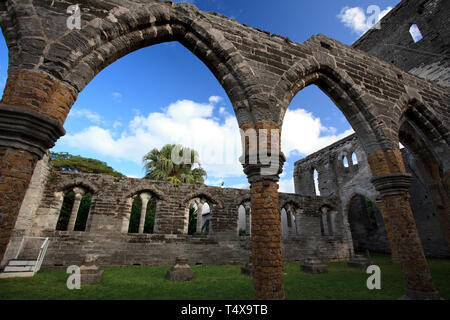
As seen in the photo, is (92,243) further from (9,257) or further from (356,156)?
(356,156)

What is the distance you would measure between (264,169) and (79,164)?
69.3 feet

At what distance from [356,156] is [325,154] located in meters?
2.58

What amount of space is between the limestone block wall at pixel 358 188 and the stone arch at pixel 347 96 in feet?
27.6

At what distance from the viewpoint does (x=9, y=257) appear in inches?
254

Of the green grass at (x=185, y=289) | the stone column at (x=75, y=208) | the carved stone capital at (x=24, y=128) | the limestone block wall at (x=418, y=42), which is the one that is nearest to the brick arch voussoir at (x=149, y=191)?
the stone column at (x=75, y=208)

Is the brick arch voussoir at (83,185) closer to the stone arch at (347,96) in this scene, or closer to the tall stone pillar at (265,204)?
the tall stone pillar at (265,204)

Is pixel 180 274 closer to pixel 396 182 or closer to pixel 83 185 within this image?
pixel 83 185

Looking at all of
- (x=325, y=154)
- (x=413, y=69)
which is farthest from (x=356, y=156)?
(x=413, y=69)

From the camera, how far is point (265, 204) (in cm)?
331

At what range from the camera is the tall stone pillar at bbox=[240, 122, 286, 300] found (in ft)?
10.0

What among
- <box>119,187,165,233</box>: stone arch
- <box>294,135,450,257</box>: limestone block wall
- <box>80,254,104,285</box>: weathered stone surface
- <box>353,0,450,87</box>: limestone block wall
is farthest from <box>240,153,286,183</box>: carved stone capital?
<box>294,135,450,257</box>: limestone block wall

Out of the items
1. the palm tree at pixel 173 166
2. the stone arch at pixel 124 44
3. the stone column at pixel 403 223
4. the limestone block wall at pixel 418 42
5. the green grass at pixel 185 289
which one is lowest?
the green grass at pixel 185 289

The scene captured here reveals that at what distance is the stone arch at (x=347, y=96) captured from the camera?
4914 mm

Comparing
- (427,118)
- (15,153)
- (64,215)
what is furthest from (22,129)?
(64,215)
